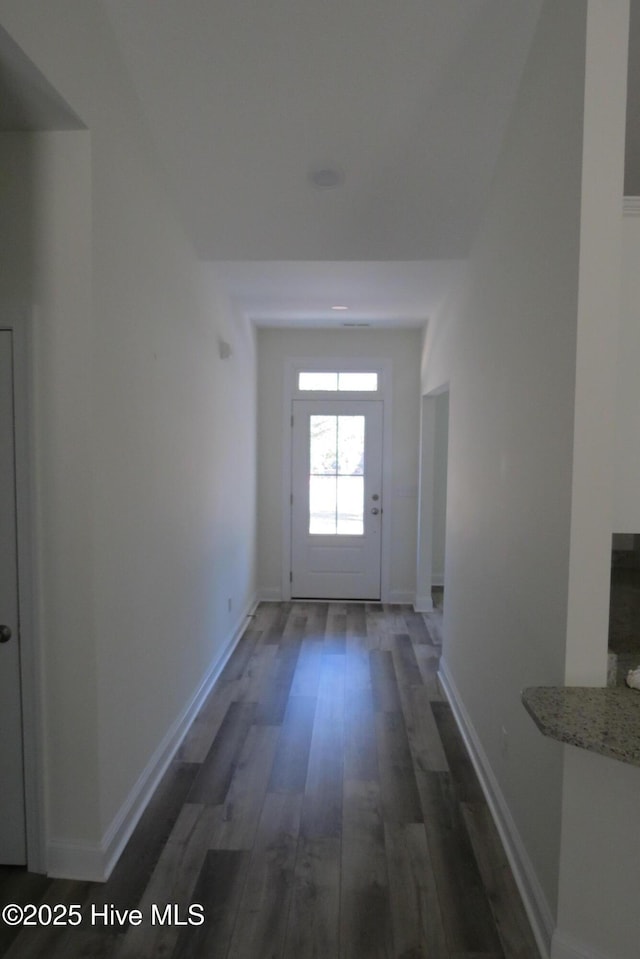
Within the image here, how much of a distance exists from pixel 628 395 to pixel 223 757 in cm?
238

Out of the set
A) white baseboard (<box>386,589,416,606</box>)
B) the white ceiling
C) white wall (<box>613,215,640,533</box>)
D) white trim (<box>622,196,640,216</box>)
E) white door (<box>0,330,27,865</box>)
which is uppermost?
the white ceiling

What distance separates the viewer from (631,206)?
164 centimetres

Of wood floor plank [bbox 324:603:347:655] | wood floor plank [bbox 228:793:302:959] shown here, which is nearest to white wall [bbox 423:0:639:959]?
wood floor plank [bbox 228:793:302:959]

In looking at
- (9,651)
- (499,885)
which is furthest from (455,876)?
(9,651)

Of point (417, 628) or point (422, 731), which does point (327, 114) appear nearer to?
point (422, 731)

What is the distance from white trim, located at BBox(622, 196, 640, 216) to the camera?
5.38 feet

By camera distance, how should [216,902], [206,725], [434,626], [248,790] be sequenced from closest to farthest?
[216,902]
[248,790]
[206,725]
[434,626]

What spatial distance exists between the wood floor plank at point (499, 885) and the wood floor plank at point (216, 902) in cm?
84

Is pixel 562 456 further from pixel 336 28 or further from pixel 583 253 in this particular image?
pixel 336 28

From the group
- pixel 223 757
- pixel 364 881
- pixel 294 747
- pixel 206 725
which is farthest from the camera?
pixel 206 725

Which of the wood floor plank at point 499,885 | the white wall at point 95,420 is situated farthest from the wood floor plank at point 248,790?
the wood floor plank at point 499,885

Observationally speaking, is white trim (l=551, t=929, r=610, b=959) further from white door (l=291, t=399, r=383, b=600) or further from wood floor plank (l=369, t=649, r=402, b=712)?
white door (l=291, t=399, r=383, b=600)

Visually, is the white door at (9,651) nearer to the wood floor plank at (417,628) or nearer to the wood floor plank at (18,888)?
the wood floor plank at (18,888)

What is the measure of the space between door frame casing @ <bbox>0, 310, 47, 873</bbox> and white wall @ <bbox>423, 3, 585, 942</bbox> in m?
1.64
